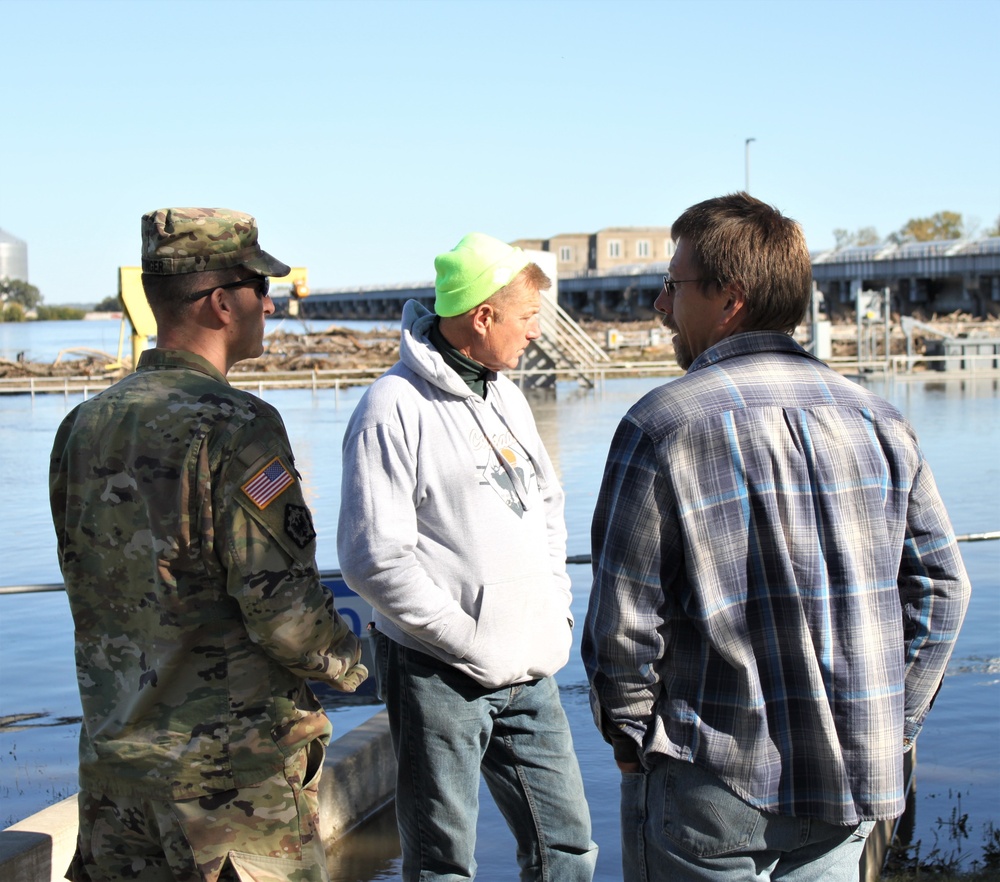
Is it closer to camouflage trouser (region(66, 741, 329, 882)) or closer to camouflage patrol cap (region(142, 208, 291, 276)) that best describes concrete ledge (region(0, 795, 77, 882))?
camouflage trouser (region(66, 741, 329, 882))

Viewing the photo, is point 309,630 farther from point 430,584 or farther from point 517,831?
point 517,831

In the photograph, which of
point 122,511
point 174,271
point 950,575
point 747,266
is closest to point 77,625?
point 122,511

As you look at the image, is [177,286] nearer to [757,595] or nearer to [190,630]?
[190,630]

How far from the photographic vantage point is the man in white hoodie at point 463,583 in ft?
10.5

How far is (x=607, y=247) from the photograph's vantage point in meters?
141

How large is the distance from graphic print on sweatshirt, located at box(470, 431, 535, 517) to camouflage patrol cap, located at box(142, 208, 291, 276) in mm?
880

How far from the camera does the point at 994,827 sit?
199 inches

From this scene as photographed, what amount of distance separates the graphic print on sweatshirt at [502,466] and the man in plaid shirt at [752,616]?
901 millimetres

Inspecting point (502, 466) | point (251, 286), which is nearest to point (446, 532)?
point (502, 466)

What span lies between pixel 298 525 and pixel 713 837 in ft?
3.33

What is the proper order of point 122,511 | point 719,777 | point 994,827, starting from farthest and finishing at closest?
1. point 994,827
2. point 122,511
3. point 719,777

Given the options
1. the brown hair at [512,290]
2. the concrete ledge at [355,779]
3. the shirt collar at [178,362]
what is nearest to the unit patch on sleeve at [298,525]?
the shirt collar at [178,362]

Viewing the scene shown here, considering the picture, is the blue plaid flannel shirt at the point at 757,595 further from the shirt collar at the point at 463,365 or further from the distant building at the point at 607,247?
the distant building at the point at 607,247

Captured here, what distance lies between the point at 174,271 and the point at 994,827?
4.08 meters
